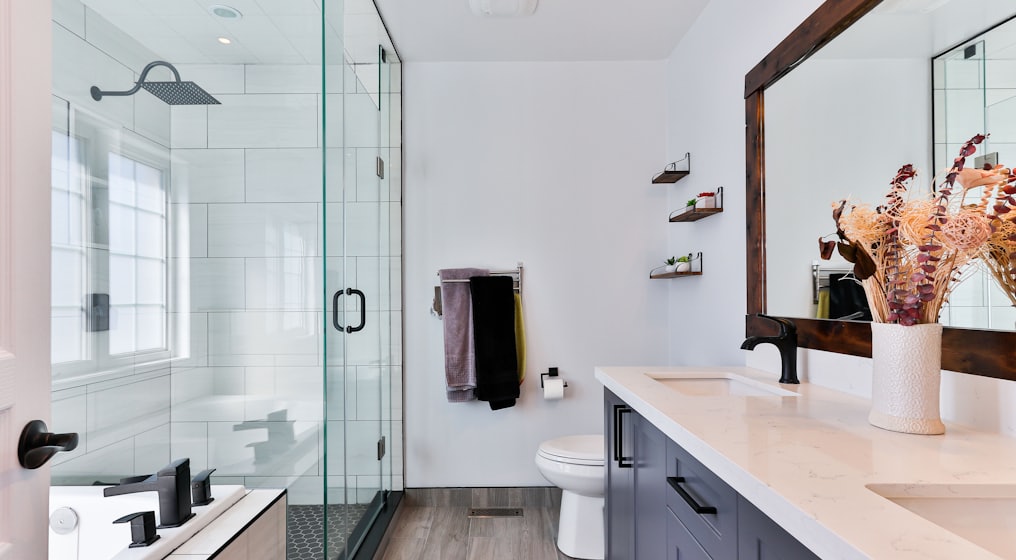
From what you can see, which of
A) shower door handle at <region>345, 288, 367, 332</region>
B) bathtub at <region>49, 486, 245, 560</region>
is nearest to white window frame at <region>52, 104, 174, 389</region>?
bathtub at <region>49, 486, 245, 560</region>

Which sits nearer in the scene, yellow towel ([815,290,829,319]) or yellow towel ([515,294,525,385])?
yellow towel ([815,290,829,319])

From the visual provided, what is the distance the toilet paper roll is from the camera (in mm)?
2574

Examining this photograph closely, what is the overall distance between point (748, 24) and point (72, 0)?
1955 millimetres

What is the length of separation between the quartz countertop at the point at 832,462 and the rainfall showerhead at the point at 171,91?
1.28 m

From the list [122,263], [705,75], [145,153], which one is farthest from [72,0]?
[705,75]

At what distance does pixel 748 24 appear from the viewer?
Result: 6.08 ft

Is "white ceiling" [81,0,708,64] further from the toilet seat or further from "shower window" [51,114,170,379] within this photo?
the toilet seat

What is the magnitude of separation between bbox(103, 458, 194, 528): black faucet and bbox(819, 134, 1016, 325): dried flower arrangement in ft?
4.85

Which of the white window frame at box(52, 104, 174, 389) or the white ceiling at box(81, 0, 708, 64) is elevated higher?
the white ceiling at box(81, 0, 708, 64)

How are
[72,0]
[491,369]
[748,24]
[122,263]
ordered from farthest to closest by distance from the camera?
1. [491,369]
2. [748,24]
3. [122,263]
4. [72,0]

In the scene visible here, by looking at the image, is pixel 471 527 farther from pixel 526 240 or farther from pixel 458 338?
pixel 526 240

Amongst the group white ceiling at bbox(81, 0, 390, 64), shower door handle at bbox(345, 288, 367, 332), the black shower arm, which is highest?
white ceiling at bbox(81, 0, 390, 64)

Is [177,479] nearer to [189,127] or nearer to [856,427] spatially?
[189,127]

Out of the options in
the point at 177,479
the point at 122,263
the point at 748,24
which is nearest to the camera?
the point at 122,263
